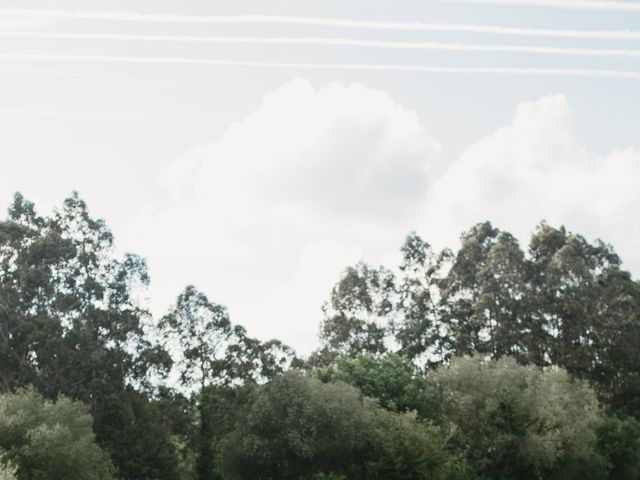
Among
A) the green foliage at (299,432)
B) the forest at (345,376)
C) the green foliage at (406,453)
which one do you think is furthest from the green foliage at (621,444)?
the green foliage at (299,432)

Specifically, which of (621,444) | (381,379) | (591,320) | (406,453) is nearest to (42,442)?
(406,453)

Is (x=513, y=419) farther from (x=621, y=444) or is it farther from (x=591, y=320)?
(x=591, y=320)

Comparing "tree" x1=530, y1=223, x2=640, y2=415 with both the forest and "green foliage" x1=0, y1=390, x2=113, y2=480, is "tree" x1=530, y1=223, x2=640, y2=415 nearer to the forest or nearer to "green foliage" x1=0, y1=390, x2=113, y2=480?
the forest

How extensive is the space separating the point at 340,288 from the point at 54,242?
30.3 metres

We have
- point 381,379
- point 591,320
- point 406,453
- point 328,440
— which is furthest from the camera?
point 591,320

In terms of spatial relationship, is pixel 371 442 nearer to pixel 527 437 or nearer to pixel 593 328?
pixel 527 437

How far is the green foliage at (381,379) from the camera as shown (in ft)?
190

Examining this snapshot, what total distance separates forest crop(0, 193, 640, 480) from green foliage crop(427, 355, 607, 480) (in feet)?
0.44

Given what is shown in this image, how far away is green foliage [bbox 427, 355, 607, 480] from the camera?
2235 inches

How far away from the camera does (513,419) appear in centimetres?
5719

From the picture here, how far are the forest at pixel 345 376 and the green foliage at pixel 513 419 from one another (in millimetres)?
135

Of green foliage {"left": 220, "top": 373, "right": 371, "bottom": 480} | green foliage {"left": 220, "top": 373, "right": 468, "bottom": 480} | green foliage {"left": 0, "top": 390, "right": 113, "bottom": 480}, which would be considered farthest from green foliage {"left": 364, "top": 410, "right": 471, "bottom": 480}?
green foliage {"left": 0, "top": 390, "right": 113, "bottom": 480}

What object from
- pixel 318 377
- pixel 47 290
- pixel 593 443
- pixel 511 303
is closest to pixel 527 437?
pixel 593 443

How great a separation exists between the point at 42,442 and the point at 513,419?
30287 mm
